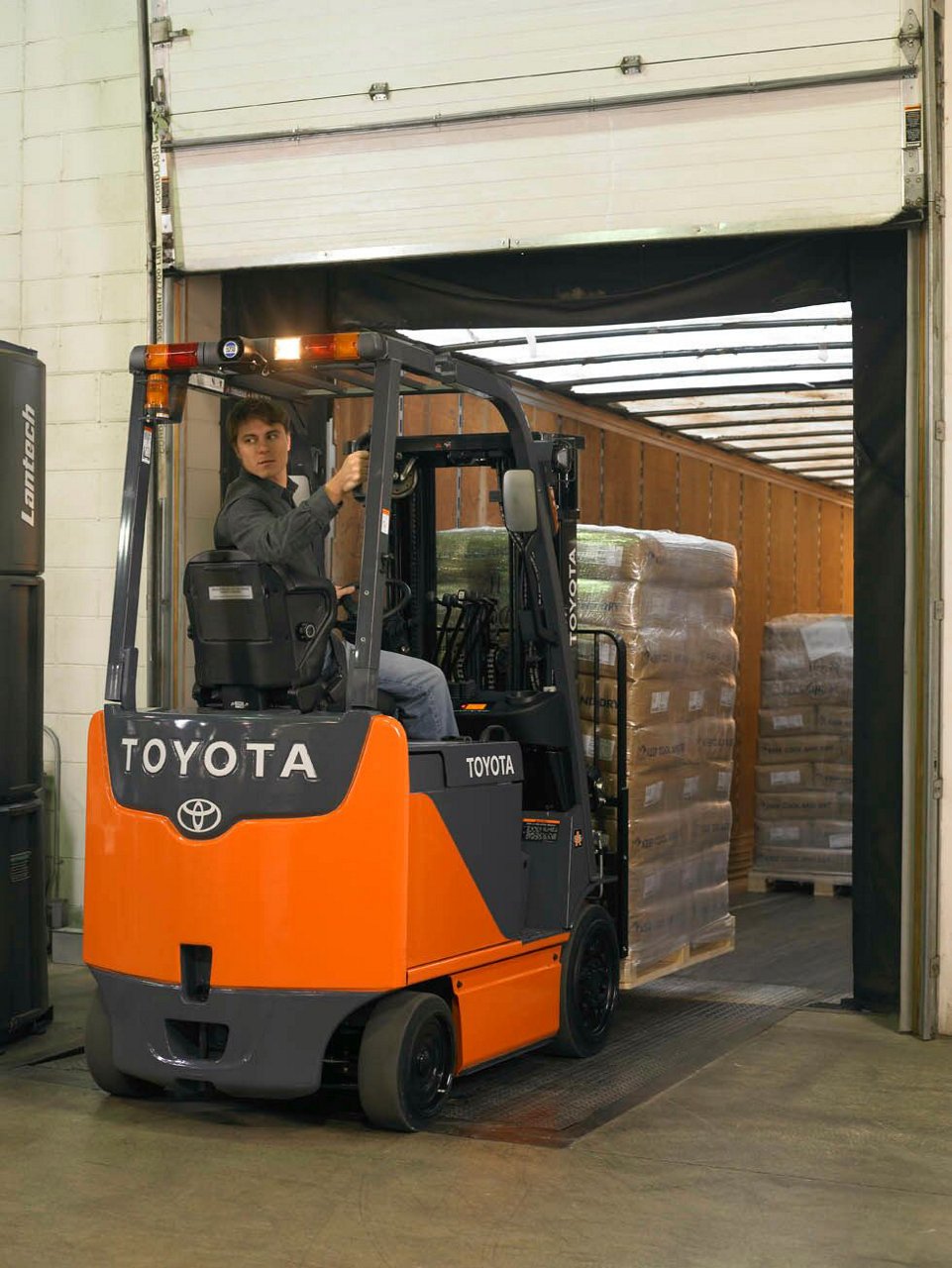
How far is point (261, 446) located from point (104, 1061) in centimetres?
202

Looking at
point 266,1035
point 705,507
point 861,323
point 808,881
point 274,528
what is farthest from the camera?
point 705,507

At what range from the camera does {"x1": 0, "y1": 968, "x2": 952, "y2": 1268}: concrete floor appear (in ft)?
13.2

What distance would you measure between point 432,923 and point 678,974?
2998 millimetres

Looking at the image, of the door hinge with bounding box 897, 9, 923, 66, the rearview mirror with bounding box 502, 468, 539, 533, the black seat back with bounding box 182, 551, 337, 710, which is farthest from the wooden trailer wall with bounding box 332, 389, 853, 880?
the black seat back with bounding box 182, 551, 337, 710

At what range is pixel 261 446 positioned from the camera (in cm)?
546

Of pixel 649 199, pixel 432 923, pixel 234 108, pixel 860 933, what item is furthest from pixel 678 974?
pixel 234 108

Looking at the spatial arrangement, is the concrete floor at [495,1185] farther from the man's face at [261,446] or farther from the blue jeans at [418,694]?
the man's face at [261,446]

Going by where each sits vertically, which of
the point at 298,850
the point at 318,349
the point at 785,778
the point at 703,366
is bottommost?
the point at 785,778

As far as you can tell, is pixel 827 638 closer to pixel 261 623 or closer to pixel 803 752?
pixel 803 752

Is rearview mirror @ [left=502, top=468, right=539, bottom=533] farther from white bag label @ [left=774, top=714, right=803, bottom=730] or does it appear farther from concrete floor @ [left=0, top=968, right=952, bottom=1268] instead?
white bag label @ [left=774, top=714, right=803, bottom=730]

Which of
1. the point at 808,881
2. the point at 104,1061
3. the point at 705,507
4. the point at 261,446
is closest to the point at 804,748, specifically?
the point at 808,881

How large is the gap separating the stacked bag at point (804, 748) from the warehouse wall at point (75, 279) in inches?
203

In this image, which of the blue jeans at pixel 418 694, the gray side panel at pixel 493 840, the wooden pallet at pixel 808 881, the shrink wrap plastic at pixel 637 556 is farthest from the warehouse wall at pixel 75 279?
the wooden pallet at pixel 808 881

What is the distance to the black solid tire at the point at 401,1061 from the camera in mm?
4891
